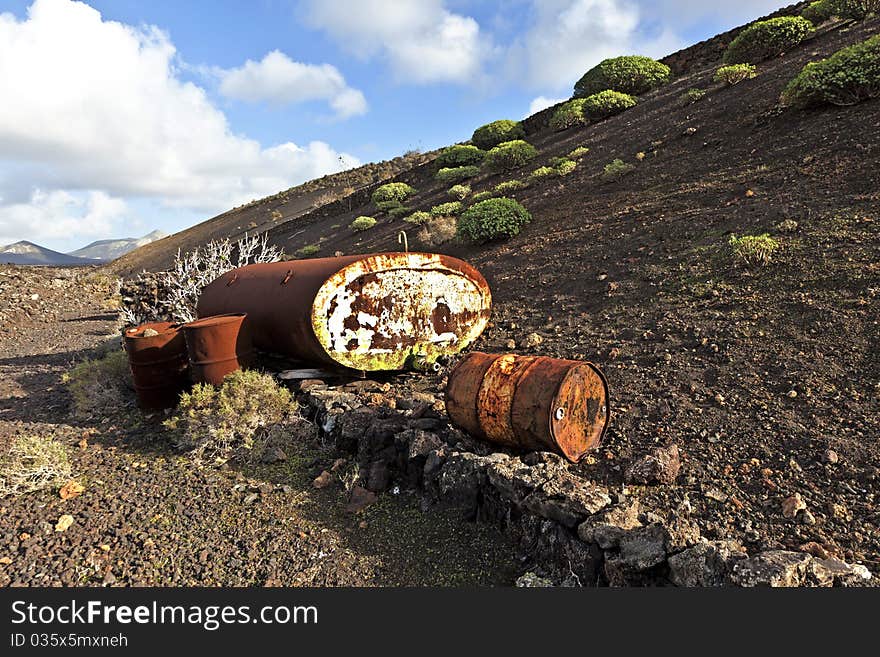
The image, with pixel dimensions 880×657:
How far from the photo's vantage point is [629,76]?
20.4 meters

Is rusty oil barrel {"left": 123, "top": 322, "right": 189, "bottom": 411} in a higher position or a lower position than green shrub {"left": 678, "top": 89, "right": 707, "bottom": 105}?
lower

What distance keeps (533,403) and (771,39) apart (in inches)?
666

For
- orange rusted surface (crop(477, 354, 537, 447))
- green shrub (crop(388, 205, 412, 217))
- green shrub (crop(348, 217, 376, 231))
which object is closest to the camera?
orange rusted surface (crop(477, 354, 537, 447))

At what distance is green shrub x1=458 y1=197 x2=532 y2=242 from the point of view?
10523 millimetres

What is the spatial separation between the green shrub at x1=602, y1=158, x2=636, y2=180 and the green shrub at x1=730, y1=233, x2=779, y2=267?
531 cm

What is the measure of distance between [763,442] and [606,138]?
1343 cm

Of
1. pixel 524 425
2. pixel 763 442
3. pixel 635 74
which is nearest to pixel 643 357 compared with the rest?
pixel 763 442

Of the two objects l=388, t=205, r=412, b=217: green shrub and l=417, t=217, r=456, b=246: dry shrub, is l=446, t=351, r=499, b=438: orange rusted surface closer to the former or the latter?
l=417, t=217, r=456, b=246: dry shrub

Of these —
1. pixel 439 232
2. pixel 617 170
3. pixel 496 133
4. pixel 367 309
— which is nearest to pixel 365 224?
pixel 439 232

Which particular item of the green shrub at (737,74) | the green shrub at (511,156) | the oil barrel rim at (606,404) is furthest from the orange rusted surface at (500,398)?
the green shrub at (511,156)

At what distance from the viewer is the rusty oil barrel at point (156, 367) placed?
576 cm

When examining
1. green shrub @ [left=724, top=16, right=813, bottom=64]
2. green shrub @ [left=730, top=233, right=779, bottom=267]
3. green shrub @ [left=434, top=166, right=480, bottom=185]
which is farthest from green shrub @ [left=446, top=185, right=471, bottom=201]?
green shrub @ [left=730, top=233, right=779, bottom=267]

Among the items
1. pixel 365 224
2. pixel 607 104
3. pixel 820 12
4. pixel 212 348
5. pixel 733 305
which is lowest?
pixel 733 305

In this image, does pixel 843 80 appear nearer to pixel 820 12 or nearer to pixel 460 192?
pixel 820 12
